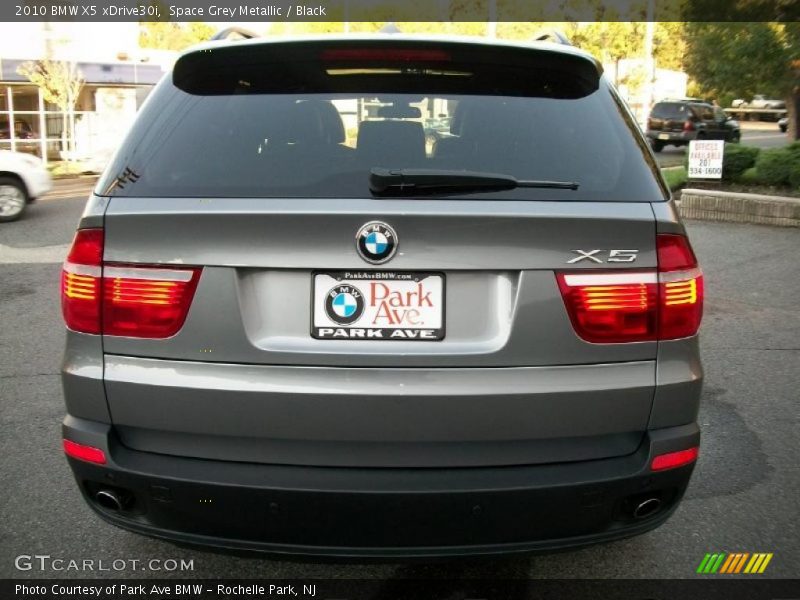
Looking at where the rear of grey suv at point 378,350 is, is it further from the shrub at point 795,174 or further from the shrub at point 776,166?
the shrub at point 776,166

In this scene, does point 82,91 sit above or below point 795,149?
above

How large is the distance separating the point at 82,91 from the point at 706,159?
84.7ft

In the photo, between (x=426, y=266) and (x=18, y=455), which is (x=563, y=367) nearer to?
(x=426, y=266)

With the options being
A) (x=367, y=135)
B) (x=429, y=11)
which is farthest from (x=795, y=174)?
(x=429, y=11)

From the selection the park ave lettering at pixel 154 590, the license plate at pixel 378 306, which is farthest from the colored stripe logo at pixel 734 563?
the license plate at pixel 378 306

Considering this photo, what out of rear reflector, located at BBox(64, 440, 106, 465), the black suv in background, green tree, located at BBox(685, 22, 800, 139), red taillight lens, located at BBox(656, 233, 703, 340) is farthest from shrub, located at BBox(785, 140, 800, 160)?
the black suv in background

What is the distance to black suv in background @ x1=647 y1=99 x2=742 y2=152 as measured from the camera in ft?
102

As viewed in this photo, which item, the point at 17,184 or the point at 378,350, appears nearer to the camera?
the point at 378,350

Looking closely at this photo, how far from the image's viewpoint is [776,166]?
43.8 ft

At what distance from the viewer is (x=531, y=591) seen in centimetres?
295

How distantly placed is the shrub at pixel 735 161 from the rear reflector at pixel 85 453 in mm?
13922

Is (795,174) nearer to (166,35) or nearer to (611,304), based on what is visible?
(611,304)

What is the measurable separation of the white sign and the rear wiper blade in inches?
503

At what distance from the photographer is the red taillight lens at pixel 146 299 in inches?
92.5
